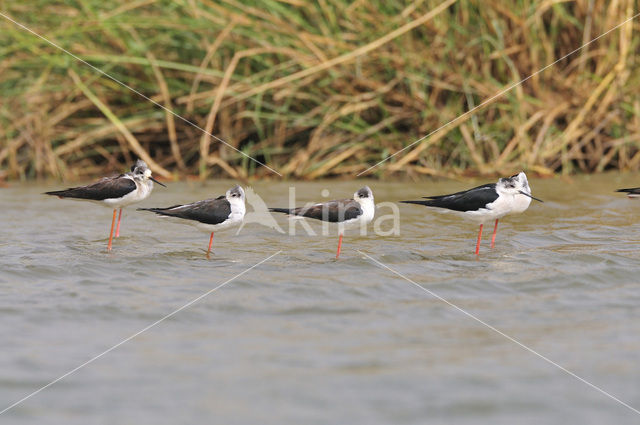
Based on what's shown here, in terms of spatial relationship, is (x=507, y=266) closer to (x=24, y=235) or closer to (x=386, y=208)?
(x=386, y=208)

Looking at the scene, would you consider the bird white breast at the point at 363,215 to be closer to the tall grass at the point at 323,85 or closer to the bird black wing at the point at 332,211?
the bird black wing at the point at 332,211

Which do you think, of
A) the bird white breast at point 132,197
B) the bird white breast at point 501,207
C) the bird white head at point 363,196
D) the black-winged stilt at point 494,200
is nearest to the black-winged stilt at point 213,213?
the bird white breast at point 132,197

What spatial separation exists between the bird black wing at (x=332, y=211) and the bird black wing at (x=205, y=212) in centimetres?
35

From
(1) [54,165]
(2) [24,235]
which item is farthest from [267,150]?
(2) [24,235]

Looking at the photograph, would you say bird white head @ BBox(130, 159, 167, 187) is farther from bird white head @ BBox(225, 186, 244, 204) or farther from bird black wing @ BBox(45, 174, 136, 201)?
bird white head @ BBox(225, 186, 244, 204)

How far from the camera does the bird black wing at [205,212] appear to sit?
628cm

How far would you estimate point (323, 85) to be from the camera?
31.6 feet

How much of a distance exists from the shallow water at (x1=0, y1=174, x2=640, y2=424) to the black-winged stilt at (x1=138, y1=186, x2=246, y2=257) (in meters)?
0.21

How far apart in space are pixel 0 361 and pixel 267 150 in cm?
629

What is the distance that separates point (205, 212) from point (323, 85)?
12.1 ft

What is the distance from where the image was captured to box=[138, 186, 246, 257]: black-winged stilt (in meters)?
6.29

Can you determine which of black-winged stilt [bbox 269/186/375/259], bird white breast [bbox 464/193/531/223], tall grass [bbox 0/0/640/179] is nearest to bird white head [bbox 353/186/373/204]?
black-winged stilt [bbox 269/186/375/259]

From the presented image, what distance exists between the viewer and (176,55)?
408 inches

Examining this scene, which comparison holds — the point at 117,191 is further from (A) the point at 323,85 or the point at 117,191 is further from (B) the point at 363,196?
(A) the point at 323,85
